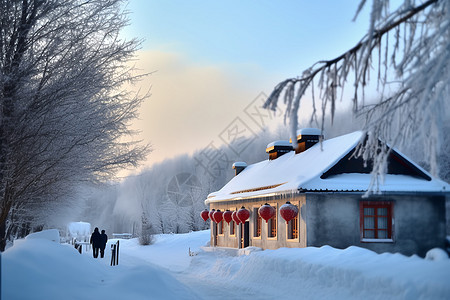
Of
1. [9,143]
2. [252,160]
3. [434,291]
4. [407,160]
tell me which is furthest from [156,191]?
[434,291]

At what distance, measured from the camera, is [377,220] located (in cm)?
1928

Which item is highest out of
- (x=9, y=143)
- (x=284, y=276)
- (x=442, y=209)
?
(x=9, y=143)

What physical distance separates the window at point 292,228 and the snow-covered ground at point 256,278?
3785 mm

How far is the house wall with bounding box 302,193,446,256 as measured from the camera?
61.3 feet

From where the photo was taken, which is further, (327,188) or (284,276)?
(327,188)

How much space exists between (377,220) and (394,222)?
0.67 metres

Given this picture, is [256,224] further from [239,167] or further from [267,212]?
[239,167]

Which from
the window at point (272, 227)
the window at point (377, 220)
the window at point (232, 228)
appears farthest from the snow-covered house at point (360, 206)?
the window at point (232, 228)

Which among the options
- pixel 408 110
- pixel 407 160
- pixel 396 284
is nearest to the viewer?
pixel 408 110

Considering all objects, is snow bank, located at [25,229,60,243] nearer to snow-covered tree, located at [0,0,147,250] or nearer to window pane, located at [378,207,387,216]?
snow-covered tree, located at [0,0,147,250]

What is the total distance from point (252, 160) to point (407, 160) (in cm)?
4516

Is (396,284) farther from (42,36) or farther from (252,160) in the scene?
(252,160)

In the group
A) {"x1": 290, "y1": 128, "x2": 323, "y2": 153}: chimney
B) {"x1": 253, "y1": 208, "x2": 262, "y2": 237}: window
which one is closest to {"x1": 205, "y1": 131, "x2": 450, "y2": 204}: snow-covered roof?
{"x1": 290, "y1": 128, "x2": 323, "y2": 153}: chimney

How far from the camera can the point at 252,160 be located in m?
65.1
